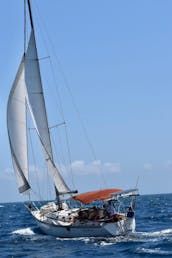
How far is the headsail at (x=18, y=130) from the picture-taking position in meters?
43.5

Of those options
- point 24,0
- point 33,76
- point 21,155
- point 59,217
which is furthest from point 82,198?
point 24,0

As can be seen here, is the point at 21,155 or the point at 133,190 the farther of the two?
the point at 21,155

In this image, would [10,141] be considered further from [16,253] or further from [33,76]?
[16,253]

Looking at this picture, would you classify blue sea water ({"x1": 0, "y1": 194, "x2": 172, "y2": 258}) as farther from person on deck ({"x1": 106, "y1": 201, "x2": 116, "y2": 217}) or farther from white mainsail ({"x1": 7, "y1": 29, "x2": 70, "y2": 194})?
white mainsail ({"x1": 7, "y1": 29, "x2": 70, "y2": 194})

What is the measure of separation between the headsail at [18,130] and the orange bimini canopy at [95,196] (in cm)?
461

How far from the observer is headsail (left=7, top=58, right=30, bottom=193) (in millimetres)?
43531

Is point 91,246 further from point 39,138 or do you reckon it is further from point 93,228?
point 39,138

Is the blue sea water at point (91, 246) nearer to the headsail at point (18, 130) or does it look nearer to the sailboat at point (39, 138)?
the sailboat at point (39, 138)

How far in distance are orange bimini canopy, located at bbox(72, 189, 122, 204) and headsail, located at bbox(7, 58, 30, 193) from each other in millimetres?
4611

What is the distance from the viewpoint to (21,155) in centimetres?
4359

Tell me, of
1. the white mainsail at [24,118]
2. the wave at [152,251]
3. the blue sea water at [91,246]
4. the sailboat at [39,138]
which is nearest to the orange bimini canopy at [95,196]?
the sailboat at [39,138]

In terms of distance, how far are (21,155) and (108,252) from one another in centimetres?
1418

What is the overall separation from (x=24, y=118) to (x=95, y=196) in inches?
358

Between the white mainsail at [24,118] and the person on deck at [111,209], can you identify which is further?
the white mainsail at [24,118]
